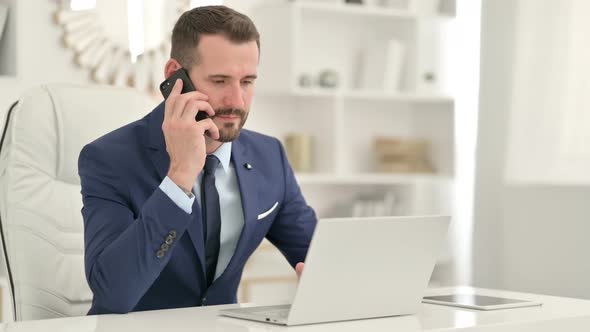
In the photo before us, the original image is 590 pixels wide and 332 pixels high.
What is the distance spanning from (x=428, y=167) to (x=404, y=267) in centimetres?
329

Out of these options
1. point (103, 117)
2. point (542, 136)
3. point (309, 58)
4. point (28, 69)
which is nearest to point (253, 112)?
point (309, 58)

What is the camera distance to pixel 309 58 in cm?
434

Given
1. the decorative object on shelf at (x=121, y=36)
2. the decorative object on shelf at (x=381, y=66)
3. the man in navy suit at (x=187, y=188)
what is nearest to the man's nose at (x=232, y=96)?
the man in navy suit at (x=187, y=188)

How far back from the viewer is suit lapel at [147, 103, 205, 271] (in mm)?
1736

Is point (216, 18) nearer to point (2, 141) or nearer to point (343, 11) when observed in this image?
point (2, 141)

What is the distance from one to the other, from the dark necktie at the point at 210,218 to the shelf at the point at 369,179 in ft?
7.10

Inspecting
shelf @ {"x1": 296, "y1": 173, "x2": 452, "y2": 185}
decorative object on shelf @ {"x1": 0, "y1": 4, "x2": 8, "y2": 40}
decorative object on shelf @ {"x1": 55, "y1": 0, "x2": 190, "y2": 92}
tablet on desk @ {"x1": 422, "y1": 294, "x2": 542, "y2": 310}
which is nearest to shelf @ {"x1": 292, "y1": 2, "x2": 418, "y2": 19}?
decorative object on shelf @ {"x1": 55, "y1": 0, "x2": 190, "y2": 92}

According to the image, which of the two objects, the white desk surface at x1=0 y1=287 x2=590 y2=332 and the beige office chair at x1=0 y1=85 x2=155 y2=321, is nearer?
the white desk surface at x1=0 y1=287 x2=590 y2=332

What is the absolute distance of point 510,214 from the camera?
13.8 feet

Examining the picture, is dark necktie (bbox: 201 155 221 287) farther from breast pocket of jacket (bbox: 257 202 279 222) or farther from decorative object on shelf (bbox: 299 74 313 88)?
decorative object on shelf (bbox: 299 74 313 88)

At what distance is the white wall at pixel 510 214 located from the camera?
3.91 metres

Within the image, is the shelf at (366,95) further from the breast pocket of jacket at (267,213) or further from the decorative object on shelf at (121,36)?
the breast pocket of jacket at (267,213)

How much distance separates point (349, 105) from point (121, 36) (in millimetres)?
1258

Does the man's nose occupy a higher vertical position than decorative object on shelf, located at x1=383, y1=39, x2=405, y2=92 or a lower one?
higher
